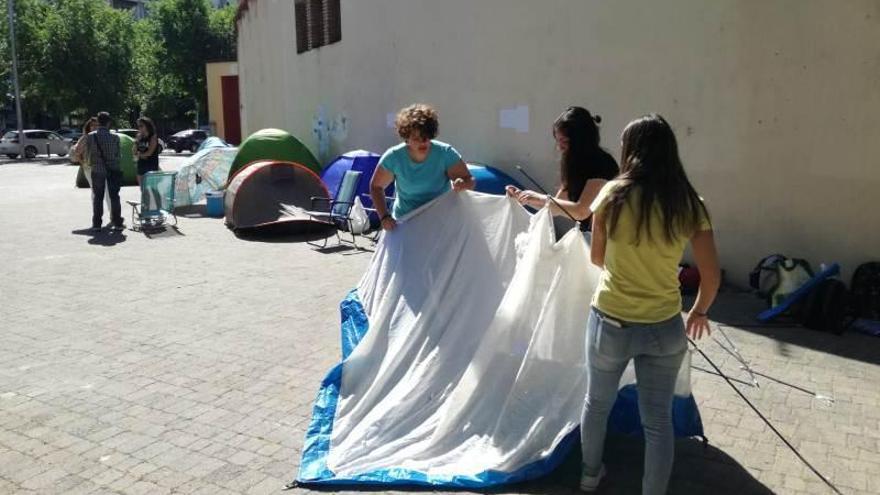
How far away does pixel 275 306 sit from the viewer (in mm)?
6957

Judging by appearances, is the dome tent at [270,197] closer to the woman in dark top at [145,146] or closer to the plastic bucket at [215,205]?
the plastic bucket at [215,205]

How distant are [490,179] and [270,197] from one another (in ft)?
12.2

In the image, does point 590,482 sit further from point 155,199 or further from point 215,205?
point 215,205

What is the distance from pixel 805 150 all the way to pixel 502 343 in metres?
4.52

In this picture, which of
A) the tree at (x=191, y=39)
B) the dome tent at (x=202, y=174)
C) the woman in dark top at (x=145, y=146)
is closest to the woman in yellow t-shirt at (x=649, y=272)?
the woman in dark top at (x=145, y=146)

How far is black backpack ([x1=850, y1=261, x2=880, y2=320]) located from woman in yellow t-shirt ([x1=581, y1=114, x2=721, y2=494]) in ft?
13.2

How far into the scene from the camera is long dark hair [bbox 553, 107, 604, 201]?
3.81m

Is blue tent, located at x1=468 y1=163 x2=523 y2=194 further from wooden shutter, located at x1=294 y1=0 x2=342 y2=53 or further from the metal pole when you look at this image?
the metal pole

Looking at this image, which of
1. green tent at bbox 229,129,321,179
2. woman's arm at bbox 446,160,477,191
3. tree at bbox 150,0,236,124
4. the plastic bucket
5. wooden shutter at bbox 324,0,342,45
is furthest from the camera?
tree at bbox 150,0,236,124

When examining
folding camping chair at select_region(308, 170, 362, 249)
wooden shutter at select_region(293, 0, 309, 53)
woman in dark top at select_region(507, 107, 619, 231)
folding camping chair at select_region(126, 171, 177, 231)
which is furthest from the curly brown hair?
wooden shutter at select_region(293, 0, 309, 53)

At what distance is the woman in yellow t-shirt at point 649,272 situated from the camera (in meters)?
2.78

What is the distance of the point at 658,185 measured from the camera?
2762mm

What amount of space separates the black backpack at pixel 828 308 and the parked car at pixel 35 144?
35.8 metres

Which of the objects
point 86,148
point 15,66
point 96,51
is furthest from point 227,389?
point 96,51
